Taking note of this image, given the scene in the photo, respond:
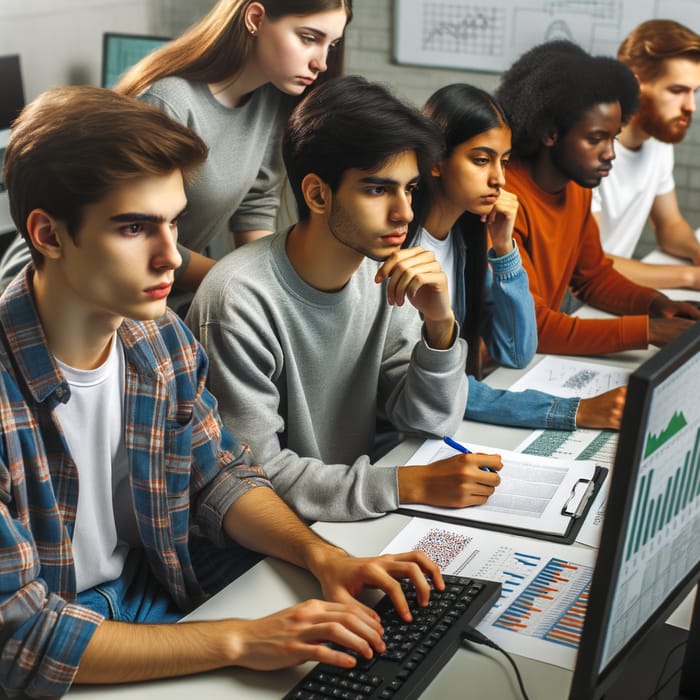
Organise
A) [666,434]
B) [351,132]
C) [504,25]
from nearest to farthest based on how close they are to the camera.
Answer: [666,434], [351,132], [504,25]

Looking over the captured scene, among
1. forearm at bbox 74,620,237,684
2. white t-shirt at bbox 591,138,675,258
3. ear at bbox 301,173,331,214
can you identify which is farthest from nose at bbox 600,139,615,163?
forearm at bbox 74,620,237,684

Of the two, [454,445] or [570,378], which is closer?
[454,445]

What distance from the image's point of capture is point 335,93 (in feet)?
5.14

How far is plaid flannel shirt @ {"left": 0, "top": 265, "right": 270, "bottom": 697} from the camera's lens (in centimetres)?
Result: 103

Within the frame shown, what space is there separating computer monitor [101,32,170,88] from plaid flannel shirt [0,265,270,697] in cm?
296

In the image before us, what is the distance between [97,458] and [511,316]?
970 millimetres

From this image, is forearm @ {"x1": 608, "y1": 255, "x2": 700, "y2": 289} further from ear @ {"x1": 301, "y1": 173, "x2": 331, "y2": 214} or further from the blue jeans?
the blue jeans

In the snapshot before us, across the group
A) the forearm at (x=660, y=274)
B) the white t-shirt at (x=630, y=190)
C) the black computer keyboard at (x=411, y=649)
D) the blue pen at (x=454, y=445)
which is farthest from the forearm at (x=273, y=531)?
the white t-shirt at (x=630, y=190)

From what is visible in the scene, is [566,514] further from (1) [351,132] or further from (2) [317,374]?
(1) [351,132]

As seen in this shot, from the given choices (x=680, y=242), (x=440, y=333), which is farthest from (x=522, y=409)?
(x=680, y=242)

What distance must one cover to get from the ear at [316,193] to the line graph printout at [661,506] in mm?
822

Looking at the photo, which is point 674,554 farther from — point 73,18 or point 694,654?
point 73,18

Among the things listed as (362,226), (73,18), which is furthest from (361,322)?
(73,18)

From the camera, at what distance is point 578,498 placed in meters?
1.41
